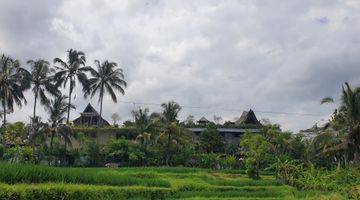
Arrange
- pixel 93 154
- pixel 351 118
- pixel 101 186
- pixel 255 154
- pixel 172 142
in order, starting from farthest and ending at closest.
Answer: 1. pixel 172 142
2. pixel 93 154
3. pixel 255 154
4. pixel 351 118
5. pixel 101 186

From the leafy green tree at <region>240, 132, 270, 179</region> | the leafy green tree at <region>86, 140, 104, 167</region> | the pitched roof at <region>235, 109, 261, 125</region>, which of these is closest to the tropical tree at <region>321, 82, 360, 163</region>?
the leafy green tree at <region>240, 132, 270, 179</region>

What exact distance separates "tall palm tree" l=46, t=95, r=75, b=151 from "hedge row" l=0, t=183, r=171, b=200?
1184 inches

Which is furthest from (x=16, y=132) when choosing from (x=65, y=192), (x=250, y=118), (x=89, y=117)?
(x=65, y=192)

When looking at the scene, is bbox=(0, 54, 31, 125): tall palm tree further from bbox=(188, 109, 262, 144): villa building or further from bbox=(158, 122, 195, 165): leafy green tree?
bbox=(188, 109, 262, 144): villa building

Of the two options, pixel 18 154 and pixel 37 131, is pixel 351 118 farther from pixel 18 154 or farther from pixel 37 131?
pixel 37 131

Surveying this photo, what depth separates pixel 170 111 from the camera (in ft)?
195

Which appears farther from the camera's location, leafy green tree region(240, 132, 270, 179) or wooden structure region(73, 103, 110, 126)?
wooden structure region(73, 103, 110, 126)

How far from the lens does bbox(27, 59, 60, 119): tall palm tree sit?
58594mm

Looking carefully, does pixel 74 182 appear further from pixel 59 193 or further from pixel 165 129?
pixel 165 129

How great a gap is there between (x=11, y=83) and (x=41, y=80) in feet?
13.9

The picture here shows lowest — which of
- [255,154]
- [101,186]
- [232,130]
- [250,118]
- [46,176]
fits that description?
[101,186]

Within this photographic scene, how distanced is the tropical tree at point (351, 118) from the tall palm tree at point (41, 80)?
108 feet

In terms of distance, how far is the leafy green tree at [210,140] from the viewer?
63281 mm

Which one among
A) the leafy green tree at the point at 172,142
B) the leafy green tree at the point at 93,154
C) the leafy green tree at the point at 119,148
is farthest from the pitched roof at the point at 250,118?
the leafy green tree at the point at 93,154
